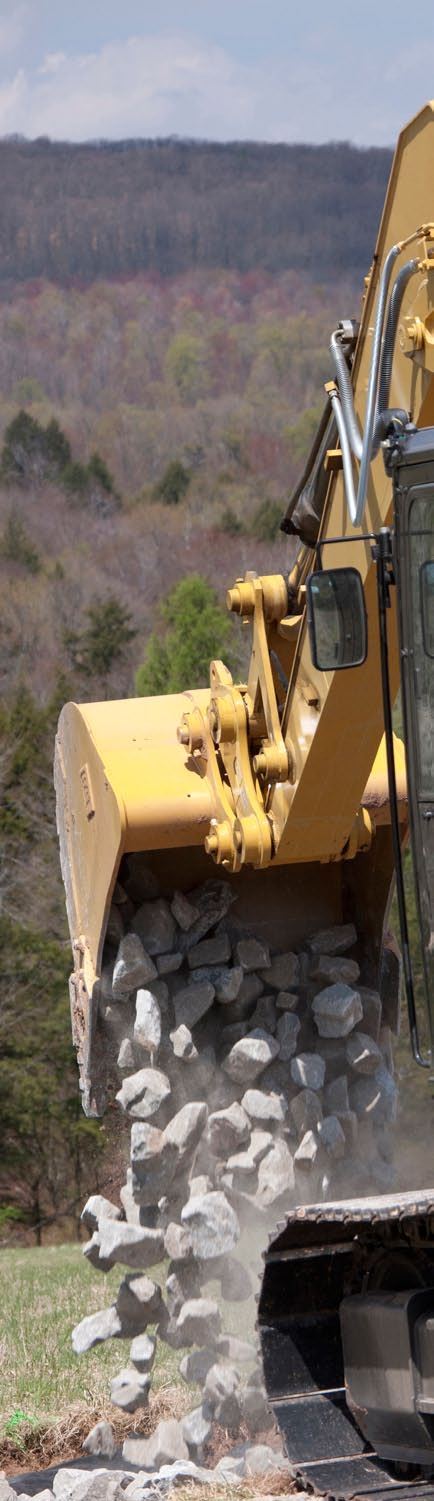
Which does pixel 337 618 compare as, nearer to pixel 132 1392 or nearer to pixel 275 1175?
pixel 275 1175

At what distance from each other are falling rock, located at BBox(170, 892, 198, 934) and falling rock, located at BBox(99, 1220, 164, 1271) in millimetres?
914

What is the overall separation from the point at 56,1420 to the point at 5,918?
15.8 meters

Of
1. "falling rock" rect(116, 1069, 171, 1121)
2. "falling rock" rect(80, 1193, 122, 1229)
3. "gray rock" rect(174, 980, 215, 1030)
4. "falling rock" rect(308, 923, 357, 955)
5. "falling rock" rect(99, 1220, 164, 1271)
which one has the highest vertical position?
"falling rock" rect(308, 923, 357, 955)

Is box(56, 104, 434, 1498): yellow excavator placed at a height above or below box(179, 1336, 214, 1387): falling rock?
above

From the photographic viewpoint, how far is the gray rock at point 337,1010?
217 inches

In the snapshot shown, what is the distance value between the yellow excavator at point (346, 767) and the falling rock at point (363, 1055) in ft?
2.06

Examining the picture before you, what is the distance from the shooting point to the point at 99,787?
5543mm

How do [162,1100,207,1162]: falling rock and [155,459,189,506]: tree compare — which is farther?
[155,459,189,506]: tree

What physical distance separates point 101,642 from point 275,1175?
3165 centimetres

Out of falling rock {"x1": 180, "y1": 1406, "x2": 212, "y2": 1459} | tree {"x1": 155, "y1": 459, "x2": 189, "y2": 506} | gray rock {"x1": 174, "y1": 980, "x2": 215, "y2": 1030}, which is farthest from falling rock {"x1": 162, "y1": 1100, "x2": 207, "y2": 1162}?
tree {"x1": 155, "y1": 459, "x2": 189, "y2": 506}

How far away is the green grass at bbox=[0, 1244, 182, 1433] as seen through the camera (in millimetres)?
5914

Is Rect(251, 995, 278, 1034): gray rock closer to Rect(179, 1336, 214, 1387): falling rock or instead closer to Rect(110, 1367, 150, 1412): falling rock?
Rect(179, 1336, 214, 1387): falling rock

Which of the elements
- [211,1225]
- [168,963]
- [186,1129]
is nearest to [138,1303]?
[211,1225]

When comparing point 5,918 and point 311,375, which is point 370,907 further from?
point 311,375
